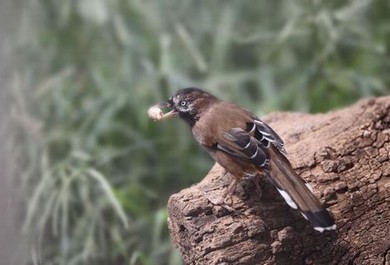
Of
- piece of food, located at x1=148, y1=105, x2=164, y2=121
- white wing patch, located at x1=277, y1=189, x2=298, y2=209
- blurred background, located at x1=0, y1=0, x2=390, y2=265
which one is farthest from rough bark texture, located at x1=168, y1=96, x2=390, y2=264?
blurred background, located at x1=0, y1=0, x2=390, y2=265

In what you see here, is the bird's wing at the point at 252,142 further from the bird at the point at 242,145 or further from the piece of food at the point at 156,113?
the piece of food at the point at 156,113

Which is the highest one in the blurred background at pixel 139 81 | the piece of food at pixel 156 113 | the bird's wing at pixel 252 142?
the blurred background at pixel 139 81

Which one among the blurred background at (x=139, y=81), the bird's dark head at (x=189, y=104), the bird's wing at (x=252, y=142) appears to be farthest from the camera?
the blurred background at (x=139, y=81)

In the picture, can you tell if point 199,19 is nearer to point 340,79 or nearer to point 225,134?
point 340,79

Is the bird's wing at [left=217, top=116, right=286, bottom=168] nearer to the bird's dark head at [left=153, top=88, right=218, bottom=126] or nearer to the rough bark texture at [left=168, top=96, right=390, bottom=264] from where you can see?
the rough bark texture at [left=168, top=96, right=390, bottom=264]

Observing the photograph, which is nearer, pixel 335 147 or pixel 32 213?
pixel 335 147

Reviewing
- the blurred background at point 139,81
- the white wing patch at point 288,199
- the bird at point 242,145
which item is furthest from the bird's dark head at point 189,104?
the blurred background at point 139,81

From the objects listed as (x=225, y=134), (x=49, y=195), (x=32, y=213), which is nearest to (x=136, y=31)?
(x=49, y=195)
